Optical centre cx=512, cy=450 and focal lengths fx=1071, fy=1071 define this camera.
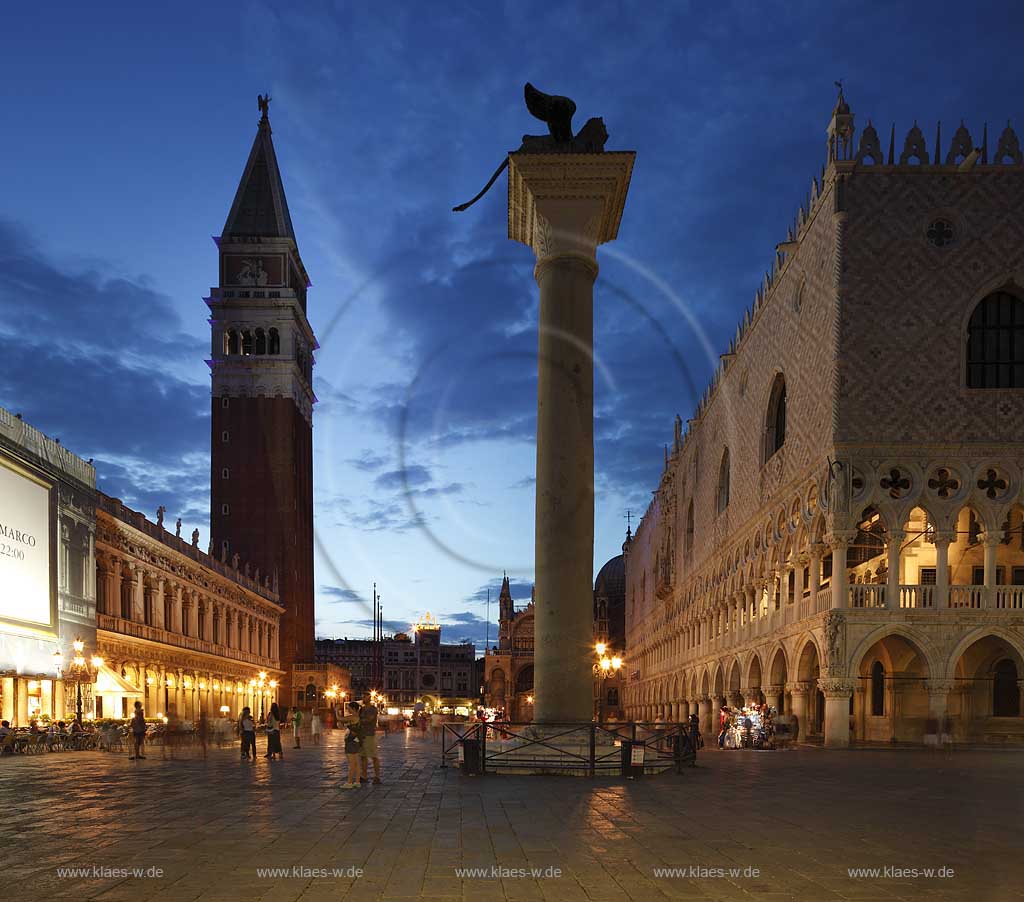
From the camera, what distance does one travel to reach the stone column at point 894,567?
33344 mm

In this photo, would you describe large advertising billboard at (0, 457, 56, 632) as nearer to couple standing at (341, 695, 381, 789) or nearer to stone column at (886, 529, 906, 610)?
couple standing at (341, 695, 381, 789)

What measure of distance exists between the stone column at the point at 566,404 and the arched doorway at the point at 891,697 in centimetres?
2321

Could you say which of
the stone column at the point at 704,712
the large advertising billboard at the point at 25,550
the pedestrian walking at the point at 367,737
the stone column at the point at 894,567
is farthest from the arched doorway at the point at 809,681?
the large advertising billboard at the point at 25,550

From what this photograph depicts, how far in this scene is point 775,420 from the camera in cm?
4334

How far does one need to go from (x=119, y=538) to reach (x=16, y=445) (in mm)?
13424

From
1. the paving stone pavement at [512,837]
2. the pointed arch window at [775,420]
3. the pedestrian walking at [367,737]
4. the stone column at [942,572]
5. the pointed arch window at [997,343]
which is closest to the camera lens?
the paving stone pavement at [512,837]

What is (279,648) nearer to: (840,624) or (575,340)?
(840,624)

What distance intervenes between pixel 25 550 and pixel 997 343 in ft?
106

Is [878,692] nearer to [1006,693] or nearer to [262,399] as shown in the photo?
[1006,693]

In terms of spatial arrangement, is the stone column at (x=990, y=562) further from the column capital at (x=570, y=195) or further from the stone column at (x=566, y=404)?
the column capital at (x=570, y=195)

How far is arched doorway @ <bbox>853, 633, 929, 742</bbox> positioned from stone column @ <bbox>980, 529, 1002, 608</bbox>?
631 cm

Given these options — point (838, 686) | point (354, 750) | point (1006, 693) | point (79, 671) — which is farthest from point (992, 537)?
point (79, 671)

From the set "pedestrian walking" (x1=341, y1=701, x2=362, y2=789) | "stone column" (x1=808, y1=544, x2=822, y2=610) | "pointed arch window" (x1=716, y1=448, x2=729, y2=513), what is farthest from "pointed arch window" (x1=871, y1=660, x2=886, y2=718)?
"pedestrian walking" (x1=341, y1=701, x2=362, y2=789)

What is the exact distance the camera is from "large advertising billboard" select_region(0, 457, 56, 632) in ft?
112
